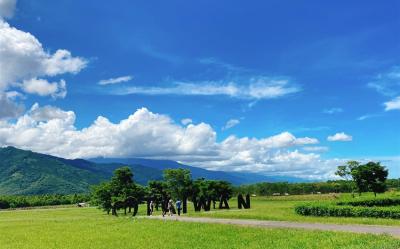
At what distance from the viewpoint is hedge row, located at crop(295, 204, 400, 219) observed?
39062mm

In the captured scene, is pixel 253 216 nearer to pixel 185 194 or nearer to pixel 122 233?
pixel 122 233

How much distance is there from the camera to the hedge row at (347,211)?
39062mm

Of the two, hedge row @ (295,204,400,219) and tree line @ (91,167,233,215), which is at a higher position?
tree line @ (91,167,233,215)

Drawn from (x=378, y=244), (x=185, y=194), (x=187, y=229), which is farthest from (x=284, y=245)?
(x=185, y=194)

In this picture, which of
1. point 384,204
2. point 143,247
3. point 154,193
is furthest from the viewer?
point 154,193

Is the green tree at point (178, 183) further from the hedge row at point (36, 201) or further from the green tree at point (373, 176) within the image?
the hedge row at point (36, 201)

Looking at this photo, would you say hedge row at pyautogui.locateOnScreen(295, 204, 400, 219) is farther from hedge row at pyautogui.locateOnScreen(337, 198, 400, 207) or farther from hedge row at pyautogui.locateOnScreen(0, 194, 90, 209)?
hedge row at pyautogui.locateOnScreen(0, 194, 90, 209)

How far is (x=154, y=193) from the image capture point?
69500 millimetres

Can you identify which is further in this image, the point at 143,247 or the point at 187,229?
the point at 187,229

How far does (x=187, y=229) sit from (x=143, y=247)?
29.2ft

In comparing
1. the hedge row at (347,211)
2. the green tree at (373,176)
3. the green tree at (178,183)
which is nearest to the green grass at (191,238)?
the hedge row at (347,211)

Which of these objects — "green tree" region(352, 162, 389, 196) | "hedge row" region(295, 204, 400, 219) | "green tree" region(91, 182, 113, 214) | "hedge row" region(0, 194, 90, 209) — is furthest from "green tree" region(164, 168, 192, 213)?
"hedge row" region(0, 194, 90, 209)

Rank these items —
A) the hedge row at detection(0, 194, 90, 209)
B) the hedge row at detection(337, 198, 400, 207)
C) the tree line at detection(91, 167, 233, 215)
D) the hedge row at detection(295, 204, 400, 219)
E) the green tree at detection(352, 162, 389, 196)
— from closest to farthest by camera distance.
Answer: the hedge row at detection(295, 204, 400, 219) → the hedge row at detection(337, 198, 400, 207) → the tree line at detection(91, 167, 233, 215) → the green tree at detection(352, 162, 389, 196) → the hedge row at detection(0, 194, 90, 209)

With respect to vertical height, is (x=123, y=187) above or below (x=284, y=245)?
above
